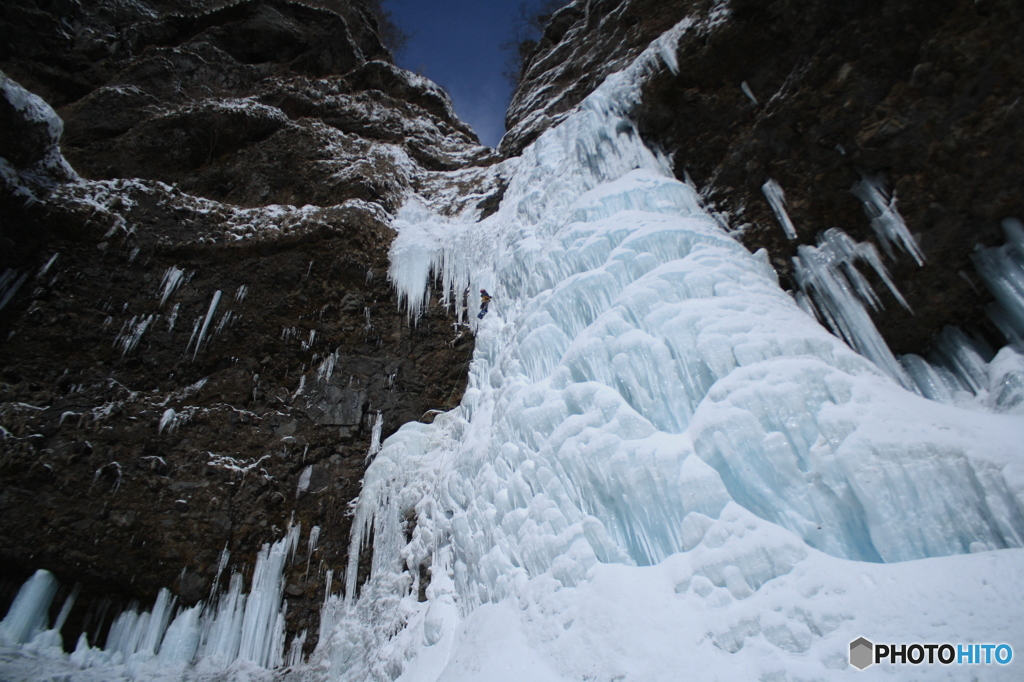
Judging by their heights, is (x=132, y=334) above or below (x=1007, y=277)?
above

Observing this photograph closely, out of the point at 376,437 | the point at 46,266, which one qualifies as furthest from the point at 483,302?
the point at 46,266

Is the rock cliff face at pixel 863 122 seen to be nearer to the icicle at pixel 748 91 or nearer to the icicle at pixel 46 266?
the icicle at pixel 748 91

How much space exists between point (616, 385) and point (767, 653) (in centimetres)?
204

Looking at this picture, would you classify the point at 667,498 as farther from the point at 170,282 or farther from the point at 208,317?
the point at 170,282

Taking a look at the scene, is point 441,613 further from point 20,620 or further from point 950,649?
point 20,620

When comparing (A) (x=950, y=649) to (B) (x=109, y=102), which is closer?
(A) (x=950, y=649)

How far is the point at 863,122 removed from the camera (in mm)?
4363

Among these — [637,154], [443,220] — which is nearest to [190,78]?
[443,220]

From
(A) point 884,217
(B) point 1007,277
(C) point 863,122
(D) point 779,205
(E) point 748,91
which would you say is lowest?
(B) point 1007,277

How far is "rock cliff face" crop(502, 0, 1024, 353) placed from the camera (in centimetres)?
379

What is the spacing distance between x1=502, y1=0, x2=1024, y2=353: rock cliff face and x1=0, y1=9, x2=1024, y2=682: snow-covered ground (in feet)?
1.75

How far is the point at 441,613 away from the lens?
4074mm
